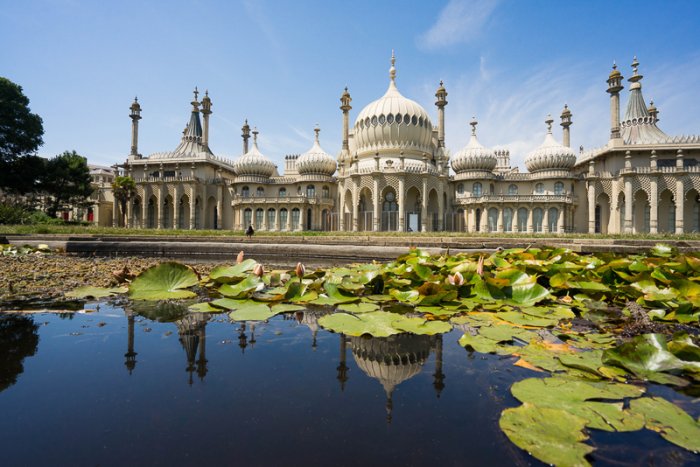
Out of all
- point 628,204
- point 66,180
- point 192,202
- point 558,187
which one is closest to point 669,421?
point 628,204

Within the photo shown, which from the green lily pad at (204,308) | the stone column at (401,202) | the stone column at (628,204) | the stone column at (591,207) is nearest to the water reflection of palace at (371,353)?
the green lily pad at (204,308)

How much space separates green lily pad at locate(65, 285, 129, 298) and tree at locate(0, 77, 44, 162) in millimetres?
37034

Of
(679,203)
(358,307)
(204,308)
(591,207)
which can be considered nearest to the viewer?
(204,308)

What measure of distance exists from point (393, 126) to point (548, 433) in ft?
97.9

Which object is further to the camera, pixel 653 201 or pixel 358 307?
pixel 653 201

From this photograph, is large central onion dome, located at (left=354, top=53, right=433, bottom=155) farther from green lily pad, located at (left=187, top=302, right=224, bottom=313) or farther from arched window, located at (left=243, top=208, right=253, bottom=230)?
green lily pad, located at (left=187, top=302, right=224, bottom=313)

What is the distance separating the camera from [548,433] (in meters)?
1.52

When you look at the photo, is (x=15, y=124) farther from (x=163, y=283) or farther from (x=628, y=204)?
(x=628, y=204)

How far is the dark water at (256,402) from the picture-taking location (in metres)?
1.38

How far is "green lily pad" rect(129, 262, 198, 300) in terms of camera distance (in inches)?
158

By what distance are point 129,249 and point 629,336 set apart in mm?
14856

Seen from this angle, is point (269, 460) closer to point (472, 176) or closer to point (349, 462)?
point (349, 462)

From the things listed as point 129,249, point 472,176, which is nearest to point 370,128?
point 472,176

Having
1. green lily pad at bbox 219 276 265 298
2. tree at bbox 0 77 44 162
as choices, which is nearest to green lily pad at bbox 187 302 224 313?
green lily pad at bbox 219 276 265 298
